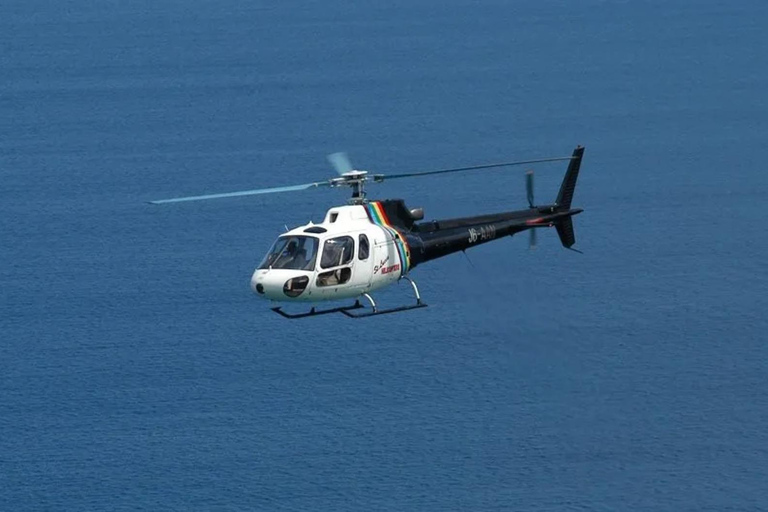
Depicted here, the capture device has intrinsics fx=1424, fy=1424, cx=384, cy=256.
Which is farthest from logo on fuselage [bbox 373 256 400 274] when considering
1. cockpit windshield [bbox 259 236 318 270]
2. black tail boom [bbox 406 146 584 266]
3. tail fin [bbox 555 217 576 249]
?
tail fin [bbox 555 217 576 249]

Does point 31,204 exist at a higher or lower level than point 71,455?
higher

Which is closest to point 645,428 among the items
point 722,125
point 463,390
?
point 463,390

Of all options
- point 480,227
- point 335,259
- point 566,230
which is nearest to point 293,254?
point 335,259

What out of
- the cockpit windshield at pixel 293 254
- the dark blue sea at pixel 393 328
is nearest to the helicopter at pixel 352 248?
the cockpit windshield at pixel 293 254

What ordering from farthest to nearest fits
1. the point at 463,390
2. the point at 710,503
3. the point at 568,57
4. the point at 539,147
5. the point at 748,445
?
the point at 568,57
the point at 539,147
the point at 463,390
the point at 748,445
the point at 710,503

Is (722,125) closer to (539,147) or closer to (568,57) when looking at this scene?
(539,147)

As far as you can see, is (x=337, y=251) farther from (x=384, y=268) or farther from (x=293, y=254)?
(x=384, y=268)

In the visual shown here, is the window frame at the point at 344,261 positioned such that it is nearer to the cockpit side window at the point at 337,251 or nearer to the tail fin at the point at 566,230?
the cockpit side window at the point at 337,251

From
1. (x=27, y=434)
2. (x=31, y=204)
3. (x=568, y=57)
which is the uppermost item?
(x=568, y=57)

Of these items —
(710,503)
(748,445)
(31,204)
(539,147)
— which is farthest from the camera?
(539,147)
